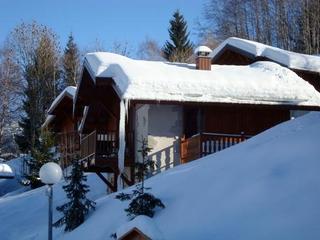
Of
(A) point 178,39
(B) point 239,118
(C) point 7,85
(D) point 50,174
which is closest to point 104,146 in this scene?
(B) point 239,118

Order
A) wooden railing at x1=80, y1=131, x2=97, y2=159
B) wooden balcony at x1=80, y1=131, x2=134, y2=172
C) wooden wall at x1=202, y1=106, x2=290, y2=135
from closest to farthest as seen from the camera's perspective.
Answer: wooden balcony at x1=80, y1=131, x2=134, y2=172, wooden railing at x1=80, y1=131, x2=97, y2=159, wooden wall at x1=202, y1=106, x2=290, y2=135

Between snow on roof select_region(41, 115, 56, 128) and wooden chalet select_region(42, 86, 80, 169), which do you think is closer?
wooden chalet select_region(42, 86, 80, 169)

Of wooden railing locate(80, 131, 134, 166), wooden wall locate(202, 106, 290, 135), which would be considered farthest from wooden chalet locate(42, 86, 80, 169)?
wooden wall locate(202, 106, 290, 135)

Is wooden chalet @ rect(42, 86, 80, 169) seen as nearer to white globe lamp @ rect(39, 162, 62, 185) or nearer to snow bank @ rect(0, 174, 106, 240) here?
snow bank @ rect(0, 174, 106, 240)

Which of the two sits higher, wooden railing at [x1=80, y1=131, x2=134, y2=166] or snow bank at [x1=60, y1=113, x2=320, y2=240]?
snow bank at [x1=60, y1=113, x2=320, y2=240]

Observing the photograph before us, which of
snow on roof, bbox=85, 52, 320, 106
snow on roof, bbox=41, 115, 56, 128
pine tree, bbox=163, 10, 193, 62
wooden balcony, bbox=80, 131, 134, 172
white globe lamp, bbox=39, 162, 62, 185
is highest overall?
pine tree, bbox=163, 10, 193, 62

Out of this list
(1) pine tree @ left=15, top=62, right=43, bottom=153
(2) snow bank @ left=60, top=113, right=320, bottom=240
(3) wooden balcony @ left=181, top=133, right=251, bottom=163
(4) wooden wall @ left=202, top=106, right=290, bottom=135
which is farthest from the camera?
(1) pine tree @ left=15, top=62, right=43, bottom=153

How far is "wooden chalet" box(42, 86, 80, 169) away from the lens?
28.4 meters

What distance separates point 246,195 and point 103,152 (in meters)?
10.1

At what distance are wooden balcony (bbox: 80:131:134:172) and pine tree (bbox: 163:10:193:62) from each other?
99.3 ft

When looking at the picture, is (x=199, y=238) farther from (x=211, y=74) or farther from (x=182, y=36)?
(x=182, y=36)

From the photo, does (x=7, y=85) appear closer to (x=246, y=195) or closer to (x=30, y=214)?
(x=30, y=214)

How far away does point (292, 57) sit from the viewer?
22.4 m

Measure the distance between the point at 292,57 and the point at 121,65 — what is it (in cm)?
803
